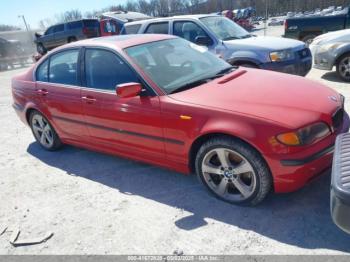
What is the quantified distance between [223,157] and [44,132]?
9.96ft

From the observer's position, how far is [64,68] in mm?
4199

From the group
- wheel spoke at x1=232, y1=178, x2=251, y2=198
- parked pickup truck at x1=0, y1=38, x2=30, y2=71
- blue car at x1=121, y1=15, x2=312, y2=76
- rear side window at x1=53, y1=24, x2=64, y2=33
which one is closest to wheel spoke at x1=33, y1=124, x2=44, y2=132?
wheel spoke at x1=232, y1=178, x2=251, y2=198

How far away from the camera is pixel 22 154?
4922 millimetres

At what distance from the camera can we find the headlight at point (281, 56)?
587 cm

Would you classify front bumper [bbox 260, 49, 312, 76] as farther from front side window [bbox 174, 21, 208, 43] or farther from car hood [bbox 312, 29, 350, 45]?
front side window [bbox 174, 21, 208, 43]

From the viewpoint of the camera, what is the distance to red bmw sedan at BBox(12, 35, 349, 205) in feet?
8.71

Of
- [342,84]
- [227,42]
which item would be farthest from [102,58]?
[342,84]

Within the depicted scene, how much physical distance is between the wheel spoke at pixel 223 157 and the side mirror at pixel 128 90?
99cm

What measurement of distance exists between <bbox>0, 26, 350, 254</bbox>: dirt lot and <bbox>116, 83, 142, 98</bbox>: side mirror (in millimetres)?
1072

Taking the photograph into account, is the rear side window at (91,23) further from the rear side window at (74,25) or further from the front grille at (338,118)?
the front grille at (338,118)

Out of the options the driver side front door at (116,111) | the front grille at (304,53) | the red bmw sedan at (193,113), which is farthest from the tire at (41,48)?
the driver side front door at (116,111)

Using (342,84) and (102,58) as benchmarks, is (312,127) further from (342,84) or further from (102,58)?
(342,84)

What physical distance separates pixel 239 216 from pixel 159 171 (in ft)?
4.17

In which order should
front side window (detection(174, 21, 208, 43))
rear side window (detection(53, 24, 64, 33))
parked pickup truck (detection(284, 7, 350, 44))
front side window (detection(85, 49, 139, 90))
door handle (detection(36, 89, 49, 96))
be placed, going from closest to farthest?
front side window (detection(85, 49, 139, 90)) < door handle (detection(36, 89, 49, 96)) < front side window (detection(174, 21, 208, 43)) < parked pickup truck (detection(284, 7, 350, 44)) < rear side window (detection(53, 24, 64, 33))
